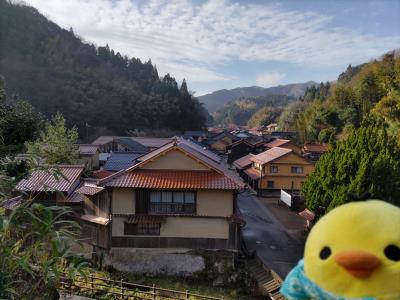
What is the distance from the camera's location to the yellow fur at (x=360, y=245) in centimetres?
242

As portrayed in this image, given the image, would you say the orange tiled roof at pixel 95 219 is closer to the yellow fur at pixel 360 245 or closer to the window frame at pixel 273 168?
the yellow fur at pixel 360 245

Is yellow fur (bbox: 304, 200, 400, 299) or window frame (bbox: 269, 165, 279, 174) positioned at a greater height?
yellow fur (bbox: 304, 200, 400, 299)

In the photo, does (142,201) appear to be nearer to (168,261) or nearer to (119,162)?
(168,261)

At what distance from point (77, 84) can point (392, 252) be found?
71.9 meters

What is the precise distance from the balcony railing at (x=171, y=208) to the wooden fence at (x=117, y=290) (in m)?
3.14

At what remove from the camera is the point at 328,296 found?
2.55m

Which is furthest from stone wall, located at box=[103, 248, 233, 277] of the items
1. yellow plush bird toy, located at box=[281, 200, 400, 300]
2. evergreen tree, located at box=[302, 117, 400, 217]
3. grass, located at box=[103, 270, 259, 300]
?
yellow plush bird toy, located at box=[281, 200, 400, 300]

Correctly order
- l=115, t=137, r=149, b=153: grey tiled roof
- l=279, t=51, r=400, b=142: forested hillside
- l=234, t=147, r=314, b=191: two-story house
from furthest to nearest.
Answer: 1. l=115, t=137, r=149, b=153: grey tiled roof
2. l=279, t=51, r=400, b=142: forested hillside
3. l=234, t=147, r=314, b=191: two-story house

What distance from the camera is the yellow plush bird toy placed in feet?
7.92

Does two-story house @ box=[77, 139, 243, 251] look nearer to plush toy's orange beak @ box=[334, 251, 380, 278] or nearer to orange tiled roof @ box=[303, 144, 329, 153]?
plush toy's orange beak @ box=[334, 251, 380, 278]

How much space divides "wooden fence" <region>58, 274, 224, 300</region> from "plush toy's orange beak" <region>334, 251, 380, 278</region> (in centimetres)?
1171

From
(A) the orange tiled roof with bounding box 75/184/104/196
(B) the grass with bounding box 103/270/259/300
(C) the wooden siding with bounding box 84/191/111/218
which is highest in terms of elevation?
(A) the orange tiled roof with bounding box 75/184/104/196

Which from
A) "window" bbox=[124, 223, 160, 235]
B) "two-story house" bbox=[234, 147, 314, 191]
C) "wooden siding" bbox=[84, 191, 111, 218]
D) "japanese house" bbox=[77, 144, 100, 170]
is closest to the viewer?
"window" bbox=[124, 223, 160, 235]

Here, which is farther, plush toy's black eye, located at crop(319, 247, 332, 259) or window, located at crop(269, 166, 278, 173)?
window, located at crop(269, 166, 278, 173)
